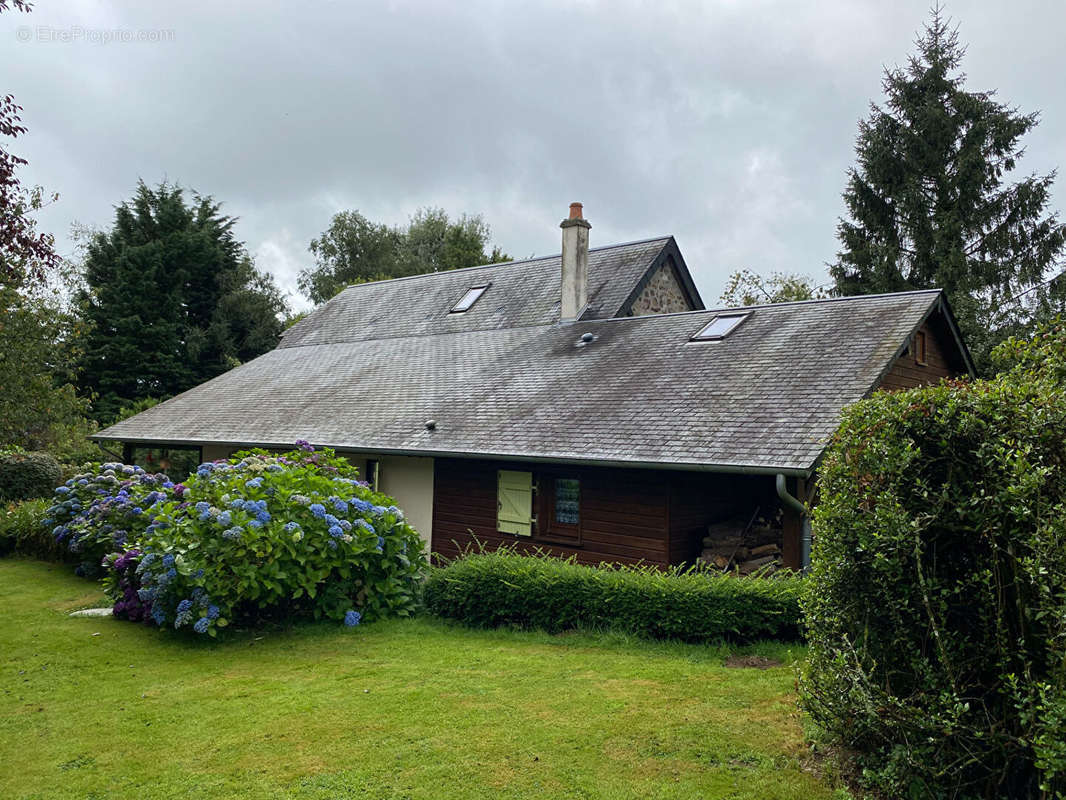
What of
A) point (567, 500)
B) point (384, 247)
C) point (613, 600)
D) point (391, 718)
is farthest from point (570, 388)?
point (384, 247)

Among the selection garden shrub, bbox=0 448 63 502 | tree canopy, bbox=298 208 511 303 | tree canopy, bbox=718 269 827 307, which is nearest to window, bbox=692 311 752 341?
garden shrub, bbox=0 448 63 502

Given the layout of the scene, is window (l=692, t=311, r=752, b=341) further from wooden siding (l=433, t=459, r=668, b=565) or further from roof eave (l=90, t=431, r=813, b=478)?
roof eave (l=90, t=431, r=813, b=478)

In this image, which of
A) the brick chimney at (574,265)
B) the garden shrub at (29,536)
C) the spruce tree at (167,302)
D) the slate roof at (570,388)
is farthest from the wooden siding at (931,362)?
the spruce tree at (167,302)

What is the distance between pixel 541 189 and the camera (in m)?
23.5

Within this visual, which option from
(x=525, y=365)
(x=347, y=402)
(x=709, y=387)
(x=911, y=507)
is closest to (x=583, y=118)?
(x=525, y=365)

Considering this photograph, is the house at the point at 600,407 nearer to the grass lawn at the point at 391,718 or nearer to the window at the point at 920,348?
the window at the point at 920,348

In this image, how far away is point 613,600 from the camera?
8.70 metres

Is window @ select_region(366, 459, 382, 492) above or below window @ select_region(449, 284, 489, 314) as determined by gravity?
below

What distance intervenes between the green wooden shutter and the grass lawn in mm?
4307

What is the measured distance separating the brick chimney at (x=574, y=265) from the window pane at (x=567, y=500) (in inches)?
274

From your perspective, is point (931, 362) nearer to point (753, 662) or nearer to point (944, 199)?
point (753, 662)

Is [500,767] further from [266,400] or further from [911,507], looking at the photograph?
[266,400]

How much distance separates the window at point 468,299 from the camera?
2266 cm

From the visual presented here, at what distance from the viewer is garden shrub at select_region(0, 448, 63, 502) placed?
1819 cm
